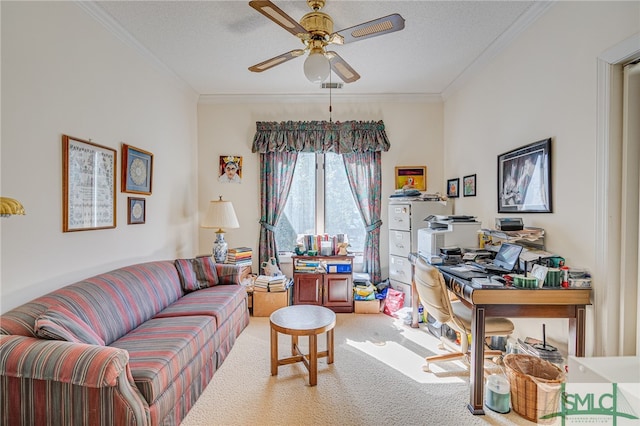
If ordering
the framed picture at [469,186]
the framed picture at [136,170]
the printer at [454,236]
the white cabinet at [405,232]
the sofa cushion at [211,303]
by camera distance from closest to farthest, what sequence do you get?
1. the sofa cushion at [211,303]
2. the framed picture at [136,170]
3. the printer at [454,236]
4. the framed picture at [469,186]
5. the white cabinet at [405,232]

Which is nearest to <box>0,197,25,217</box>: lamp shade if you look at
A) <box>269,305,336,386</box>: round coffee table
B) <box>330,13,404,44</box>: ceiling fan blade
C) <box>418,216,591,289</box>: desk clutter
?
<box>269,305,336,386</box>: round coffee table

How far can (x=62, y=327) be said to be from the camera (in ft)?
4.80

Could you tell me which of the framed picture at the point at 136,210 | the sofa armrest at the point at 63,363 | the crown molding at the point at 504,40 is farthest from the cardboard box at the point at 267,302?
the crown molding at the point at 504,40

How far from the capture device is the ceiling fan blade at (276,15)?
5.11ft

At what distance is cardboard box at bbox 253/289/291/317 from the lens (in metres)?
3.47

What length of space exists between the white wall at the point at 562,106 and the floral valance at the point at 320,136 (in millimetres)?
1428

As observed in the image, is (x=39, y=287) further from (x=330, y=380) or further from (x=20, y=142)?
(x=330, y=380)

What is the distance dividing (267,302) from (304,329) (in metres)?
1.51

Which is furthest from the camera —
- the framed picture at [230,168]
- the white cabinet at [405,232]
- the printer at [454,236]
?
the framed picture at [230,168]

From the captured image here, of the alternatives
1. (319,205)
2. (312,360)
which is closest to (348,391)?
(312,360)

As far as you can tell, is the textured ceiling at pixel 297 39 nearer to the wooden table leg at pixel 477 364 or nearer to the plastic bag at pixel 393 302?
the wooden table leg at pixel 477 364

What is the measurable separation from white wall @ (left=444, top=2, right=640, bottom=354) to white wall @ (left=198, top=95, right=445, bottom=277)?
1117mm

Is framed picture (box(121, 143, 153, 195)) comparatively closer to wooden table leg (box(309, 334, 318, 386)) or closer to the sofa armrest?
the sofa armrest

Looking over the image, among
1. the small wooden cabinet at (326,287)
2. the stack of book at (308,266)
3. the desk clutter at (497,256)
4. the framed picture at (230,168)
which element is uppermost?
the framed picture at (230,168)
